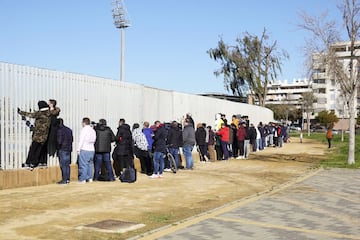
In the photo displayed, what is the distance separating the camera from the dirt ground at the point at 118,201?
7176mm

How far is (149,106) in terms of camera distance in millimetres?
17688

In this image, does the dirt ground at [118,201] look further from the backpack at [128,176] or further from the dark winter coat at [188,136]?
the dark winter coat at [188,136]

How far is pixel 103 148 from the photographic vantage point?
13.2 m

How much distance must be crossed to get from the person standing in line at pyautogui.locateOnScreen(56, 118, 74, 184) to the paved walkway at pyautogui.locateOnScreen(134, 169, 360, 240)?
4867 mm

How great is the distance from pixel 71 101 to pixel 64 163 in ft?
6.76

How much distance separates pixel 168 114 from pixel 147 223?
1188 centimetres

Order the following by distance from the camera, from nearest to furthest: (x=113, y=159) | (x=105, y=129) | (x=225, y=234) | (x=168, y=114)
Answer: (x=225, y=234)
(x=105, y=129)
(x=113, y=159)
(x=168, y=114)

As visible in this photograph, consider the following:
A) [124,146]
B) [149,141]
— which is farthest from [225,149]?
[124,146]

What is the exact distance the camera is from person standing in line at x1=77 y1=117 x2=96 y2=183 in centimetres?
1268

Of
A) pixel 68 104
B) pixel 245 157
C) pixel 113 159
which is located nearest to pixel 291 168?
pixel 245 157

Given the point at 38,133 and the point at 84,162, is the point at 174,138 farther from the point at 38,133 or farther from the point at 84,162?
the point at 38,133

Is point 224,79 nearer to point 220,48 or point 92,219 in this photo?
point 220,48

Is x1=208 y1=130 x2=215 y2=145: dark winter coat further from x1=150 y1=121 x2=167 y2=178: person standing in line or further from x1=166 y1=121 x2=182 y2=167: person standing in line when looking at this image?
x1=150 y1=121 x2=167 y2=178: person standing in line

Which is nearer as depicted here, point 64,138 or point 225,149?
point 64,138
